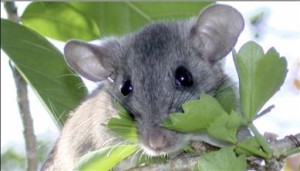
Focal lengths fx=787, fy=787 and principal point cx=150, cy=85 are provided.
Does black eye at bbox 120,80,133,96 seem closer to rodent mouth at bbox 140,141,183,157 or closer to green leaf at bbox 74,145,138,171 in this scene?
rodent mouth at bbox 140,141,183,157

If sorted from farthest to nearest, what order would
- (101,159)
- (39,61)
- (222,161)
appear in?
(39,61) → (101,159) → (222,161)

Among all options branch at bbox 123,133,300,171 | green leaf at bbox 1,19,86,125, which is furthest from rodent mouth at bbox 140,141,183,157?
green leaf at bbox 1,19,86,125

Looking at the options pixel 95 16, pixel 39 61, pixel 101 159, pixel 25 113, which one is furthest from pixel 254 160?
pixel 95 16

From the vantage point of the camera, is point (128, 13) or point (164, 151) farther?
point (128, 13)

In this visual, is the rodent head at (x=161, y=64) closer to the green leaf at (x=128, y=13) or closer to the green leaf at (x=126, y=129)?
the green leaf at (x=126, y=129)

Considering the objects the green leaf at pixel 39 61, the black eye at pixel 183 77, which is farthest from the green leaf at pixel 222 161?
the green leaf at pixel 39 61

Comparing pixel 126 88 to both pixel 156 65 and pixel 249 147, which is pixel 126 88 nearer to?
pixel 156 65

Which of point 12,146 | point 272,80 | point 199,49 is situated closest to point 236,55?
point 272,80

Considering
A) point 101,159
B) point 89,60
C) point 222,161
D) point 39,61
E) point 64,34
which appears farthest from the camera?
point 64,34
